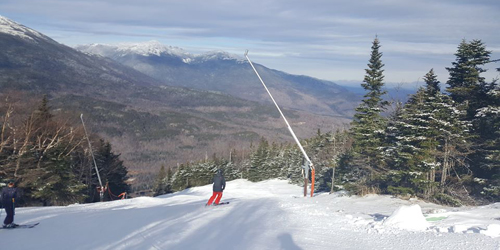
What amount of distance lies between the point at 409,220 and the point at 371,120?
A: 1793 centimetres

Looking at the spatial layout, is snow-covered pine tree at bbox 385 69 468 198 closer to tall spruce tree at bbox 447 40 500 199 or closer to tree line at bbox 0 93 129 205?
tall spruce tree at bbox 447 40 500 199

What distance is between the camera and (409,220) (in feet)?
34.5

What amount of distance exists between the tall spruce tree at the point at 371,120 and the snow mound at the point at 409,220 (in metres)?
15.1

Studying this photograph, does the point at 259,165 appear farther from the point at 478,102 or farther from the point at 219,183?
the point at 219,183

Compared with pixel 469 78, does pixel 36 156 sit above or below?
below

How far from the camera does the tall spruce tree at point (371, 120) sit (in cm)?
2644

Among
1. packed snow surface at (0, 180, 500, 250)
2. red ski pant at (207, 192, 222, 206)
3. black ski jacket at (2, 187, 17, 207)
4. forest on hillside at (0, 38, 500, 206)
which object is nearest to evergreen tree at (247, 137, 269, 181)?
forest on hillside at (0, 38, 500, 206)

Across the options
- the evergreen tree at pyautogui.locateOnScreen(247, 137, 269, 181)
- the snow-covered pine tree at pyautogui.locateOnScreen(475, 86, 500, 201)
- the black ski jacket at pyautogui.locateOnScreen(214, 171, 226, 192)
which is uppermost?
the snow-covered pine tree at pyautogui.locateOnScreen(475, 86, 500, 201)

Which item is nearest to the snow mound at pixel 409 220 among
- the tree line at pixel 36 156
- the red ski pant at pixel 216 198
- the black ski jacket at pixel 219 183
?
the black ski jacket at pixel 219 183

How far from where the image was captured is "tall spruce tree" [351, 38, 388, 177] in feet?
86.7

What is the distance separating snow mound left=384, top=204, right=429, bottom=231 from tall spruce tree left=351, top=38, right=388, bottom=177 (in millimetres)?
Answer: 15139

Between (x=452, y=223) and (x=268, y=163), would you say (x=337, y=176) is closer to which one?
(x=452, y=223)

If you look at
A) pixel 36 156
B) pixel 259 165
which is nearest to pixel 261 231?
pixel 36 156

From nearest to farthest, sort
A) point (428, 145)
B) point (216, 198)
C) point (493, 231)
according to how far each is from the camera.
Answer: point (493, 231)
point (216, 198)
point (428, 145)
